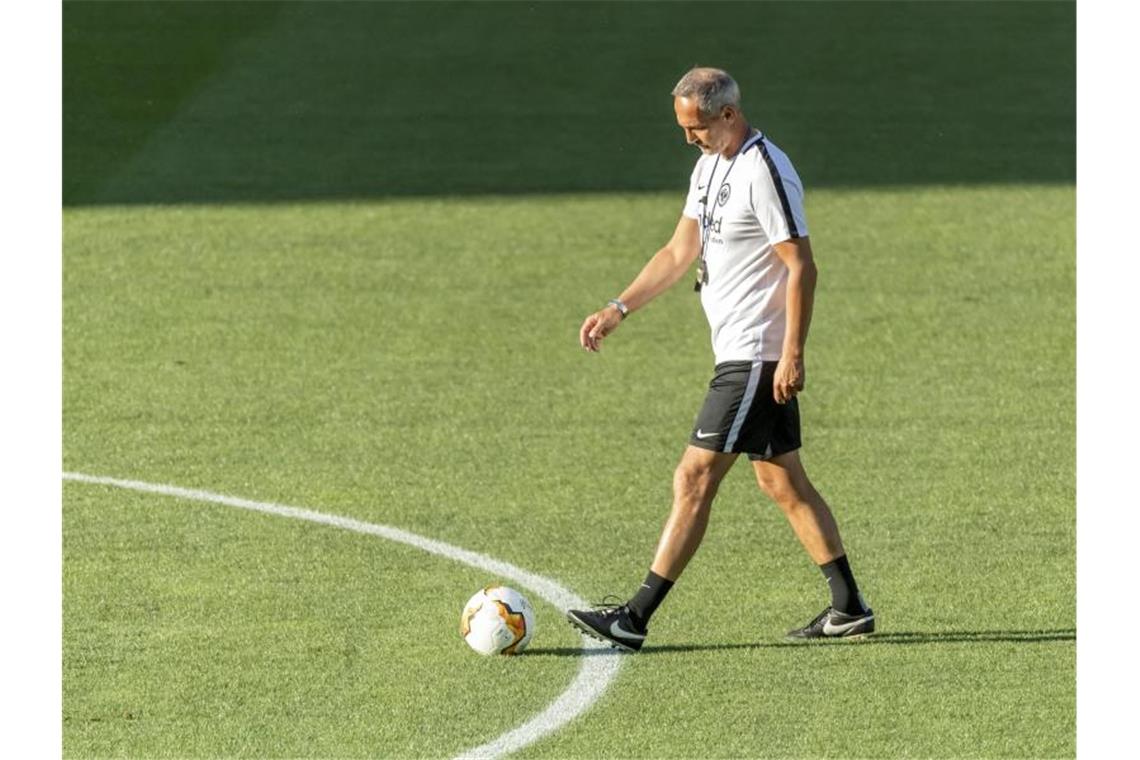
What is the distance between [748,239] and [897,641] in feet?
5.48

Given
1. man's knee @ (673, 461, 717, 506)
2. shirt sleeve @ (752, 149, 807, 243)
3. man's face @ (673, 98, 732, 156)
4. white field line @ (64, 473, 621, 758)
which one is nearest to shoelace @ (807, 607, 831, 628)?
man's knee @ (673, 461, 717, 506)

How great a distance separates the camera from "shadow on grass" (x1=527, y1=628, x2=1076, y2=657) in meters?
8.26

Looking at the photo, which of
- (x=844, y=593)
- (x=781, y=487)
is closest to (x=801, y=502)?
(x=781, y=487)

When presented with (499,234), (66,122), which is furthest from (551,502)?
(66,122)

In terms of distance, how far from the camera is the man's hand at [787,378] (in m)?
7.97

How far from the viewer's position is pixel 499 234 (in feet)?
53.9

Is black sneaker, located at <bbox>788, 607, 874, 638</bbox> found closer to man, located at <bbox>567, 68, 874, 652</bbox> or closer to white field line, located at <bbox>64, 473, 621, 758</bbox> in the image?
man, located at <bbox>567, 68, 874, 652</bbox>

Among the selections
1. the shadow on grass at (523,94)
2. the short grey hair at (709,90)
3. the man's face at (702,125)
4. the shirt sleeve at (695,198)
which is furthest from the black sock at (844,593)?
the shadow on grass at (523,94)

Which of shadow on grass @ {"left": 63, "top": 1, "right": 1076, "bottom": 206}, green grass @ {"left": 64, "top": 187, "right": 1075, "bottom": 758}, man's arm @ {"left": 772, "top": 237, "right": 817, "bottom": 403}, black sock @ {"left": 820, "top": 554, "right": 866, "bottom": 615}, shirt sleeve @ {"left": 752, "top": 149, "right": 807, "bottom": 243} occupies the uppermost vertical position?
shirt sleeve @ {"left": 752, "top": 149, "right": 807, "bottom": 243}

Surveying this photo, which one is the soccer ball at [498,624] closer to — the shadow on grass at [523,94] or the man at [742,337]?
the man at [742,337]

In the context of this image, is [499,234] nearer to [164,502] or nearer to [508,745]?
[164,502]

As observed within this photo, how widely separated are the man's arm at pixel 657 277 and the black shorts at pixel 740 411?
1.58 ft

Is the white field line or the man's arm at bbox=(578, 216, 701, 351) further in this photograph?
the man's arm at bbox=(578, 216, 701, 351)

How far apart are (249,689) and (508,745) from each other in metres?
1.13
